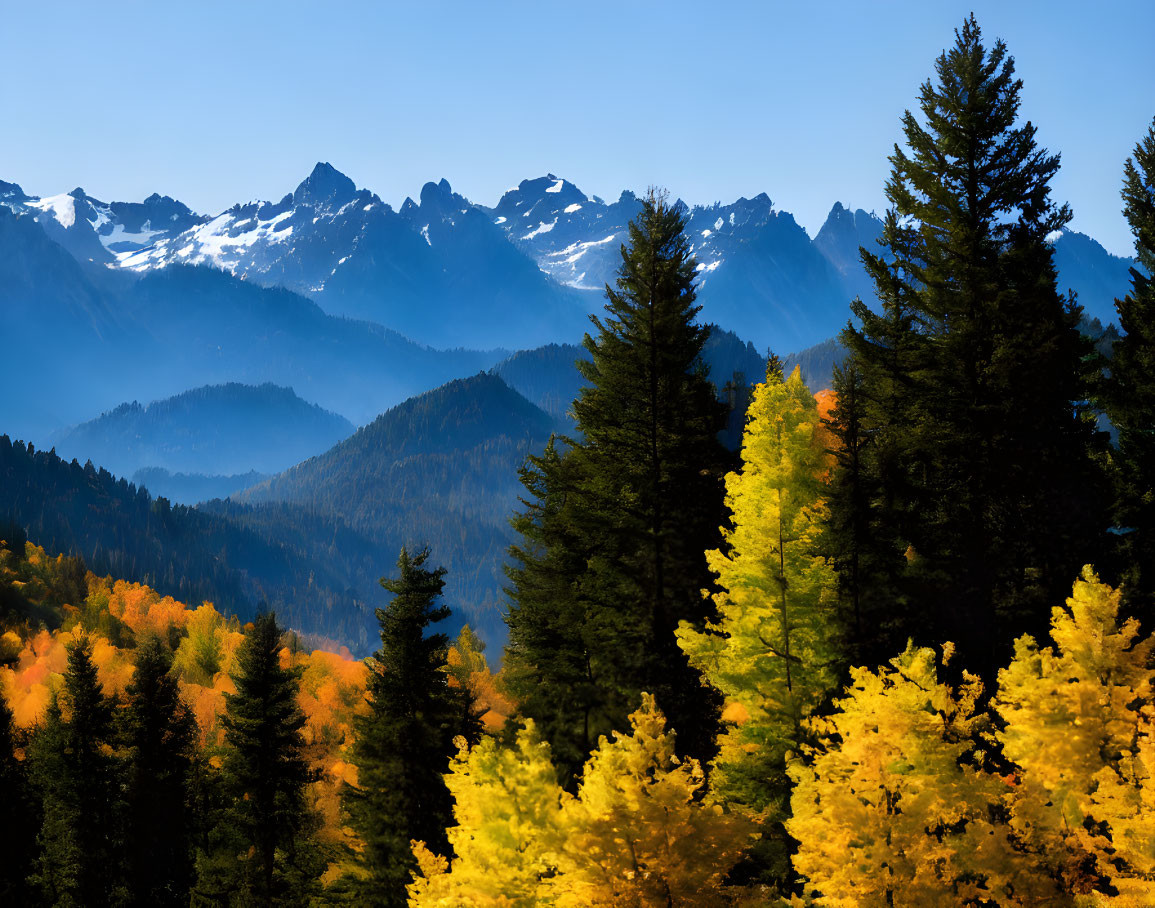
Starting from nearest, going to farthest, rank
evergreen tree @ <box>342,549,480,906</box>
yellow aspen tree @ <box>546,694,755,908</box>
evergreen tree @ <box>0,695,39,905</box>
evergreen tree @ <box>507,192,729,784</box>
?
yellow aspen tree @ <box>546,694,755,908</box>, evergreen tree @ <box>507,192,729,784</box>, evergreen tree @ <box>342,549,480,906</box>, evergreen tree @ <box>0,695,39,905</box>

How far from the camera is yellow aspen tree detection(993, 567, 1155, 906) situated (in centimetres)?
1727

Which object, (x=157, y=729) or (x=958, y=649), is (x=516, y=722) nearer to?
(x=958, y=649)

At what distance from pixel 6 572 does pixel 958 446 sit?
473 ft

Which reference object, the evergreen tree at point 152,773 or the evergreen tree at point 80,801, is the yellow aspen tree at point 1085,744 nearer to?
the evergreen tree at point 152,773

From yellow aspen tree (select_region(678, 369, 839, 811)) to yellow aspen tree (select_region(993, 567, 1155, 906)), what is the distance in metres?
4.77

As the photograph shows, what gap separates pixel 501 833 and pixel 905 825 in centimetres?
891

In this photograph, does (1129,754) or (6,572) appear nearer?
(1129,754)

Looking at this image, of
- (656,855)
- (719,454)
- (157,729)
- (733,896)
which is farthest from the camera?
(157,729)

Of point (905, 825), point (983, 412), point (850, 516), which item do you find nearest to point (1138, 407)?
point (983, 412)

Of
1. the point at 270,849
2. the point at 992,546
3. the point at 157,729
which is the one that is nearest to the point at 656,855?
the point at 992,546

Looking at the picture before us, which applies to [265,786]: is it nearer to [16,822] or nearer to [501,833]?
[501,833]

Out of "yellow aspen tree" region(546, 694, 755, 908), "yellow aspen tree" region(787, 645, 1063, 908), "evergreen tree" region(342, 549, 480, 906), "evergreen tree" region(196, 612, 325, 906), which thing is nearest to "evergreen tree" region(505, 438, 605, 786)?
"evergreen tree" region(342, 549, 480, 906)

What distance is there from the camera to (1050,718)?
19.2 metres

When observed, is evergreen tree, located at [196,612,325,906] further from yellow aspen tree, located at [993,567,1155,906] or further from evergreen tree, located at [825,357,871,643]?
yellow aspen tree, located at [993,567,1155,906]
